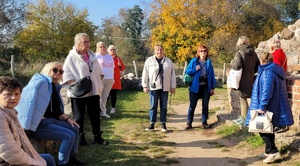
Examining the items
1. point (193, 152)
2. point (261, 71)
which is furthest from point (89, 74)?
point (261, 71)

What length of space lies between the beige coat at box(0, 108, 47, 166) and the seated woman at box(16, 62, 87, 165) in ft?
3.16

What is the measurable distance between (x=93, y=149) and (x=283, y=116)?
2789 mm

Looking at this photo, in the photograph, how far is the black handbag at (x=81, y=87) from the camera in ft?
15.2

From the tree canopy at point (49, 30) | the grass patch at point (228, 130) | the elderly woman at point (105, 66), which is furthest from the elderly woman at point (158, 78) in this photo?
the tree canopy at point (49, 30)

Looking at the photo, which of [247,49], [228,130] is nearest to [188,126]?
[228,130]

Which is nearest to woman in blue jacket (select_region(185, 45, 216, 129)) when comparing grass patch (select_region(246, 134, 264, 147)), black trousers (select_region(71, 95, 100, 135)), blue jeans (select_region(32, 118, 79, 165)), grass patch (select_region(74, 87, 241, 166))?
grass patch (select_region(74, 87, 241, 166))

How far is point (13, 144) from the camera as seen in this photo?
98.2 inches

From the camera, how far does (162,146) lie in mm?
5219

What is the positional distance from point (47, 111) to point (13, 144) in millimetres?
1525

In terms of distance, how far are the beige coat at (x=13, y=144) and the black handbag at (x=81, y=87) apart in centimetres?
196

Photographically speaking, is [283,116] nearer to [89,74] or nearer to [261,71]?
[261,71]

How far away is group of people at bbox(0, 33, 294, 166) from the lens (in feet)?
8.66

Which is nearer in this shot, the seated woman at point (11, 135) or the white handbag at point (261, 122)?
the seated woman at point (11, 135)

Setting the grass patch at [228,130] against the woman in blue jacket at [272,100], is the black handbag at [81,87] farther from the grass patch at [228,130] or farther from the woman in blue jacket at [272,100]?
the grass patch at [228,130]
